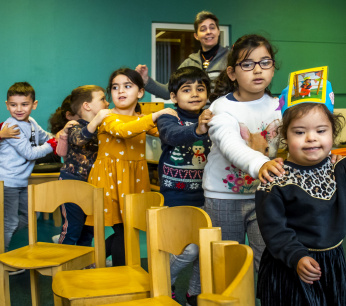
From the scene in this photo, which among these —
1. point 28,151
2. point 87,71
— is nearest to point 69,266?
point 28,151

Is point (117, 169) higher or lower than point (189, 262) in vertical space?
higher

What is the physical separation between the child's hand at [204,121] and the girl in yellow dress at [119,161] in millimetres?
724

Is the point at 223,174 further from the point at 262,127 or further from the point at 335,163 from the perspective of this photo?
the point at 335,163

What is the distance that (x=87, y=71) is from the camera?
5.92 meters

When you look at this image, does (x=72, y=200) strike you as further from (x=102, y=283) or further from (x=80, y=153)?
(x=80, y=153)

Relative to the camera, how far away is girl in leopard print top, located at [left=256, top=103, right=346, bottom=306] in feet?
4.29

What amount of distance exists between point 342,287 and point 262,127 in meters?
0.69

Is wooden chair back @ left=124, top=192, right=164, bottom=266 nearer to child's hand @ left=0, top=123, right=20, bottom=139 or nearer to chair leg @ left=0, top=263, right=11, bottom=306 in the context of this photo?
chair leg @ left=0, top=263, right=11, bottom=306

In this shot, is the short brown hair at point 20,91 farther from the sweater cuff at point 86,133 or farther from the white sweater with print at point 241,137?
the white sweater with print at point 241,137

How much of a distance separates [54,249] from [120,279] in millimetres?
584

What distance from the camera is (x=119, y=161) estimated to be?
96.1 inches

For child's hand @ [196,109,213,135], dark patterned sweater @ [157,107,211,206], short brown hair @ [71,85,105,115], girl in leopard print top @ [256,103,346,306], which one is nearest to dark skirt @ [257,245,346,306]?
girl in leopard print top @ [256,103,346,306]

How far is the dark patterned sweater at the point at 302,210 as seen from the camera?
130cm

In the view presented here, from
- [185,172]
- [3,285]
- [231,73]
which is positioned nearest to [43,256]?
[3,285]
